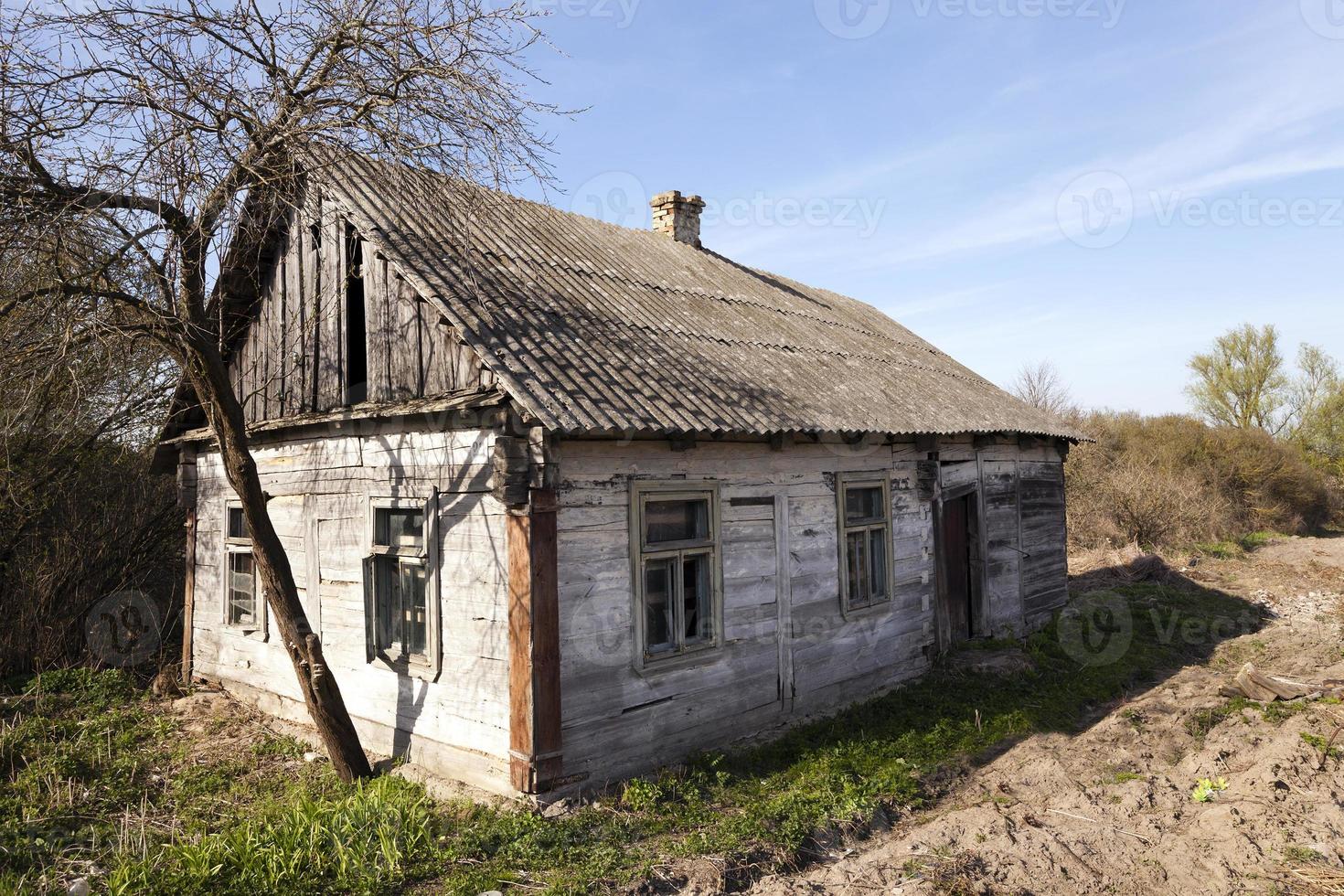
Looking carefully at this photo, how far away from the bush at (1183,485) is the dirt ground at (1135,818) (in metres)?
13.7

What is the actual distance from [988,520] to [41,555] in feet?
42.7

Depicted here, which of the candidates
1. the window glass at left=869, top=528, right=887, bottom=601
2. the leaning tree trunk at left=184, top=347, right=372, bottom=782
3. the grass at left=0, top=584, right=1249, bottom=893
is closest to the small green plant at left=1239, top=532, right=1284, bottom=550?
the grass at left=0, top=584, right=1249, bottom=893

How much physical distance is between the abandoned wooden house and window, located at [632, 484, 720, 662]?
0.08 feet

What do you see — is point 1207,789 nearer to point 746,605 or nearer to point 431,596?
point 746,605

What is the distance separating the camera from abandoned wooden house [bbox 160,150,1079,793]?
20.9 feet

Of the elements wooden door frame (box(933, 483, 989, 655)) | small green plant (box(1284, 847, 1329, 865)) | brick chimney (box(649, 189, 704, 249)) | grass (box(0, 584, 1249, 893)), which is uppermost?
brick chimney (box(649, 189, 704, 249))

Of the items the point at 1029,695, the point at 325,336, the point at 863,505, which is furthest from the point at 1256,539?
the point at 325,336

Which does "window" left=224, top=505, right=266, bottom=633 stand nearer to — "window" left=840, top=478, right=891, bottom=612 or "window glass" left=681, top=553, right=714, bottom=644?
"window glass" left=681, top=553, right=714, bottom=644

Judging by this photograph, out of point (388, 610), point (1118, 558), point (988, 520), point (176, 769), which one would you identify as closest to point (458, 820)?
point (388, 610)

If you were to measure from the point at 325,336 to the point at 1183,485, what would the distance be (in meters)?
25.5

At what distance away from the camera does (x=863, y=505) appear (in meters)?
9.48

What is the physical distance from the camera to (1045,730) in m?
8.29

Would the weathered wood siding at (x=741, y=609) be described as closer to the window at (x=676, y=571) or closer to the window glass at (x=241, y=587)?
the window at (x=676, y=571)

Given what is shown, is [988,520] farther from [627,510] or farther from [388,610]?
[388,610]
